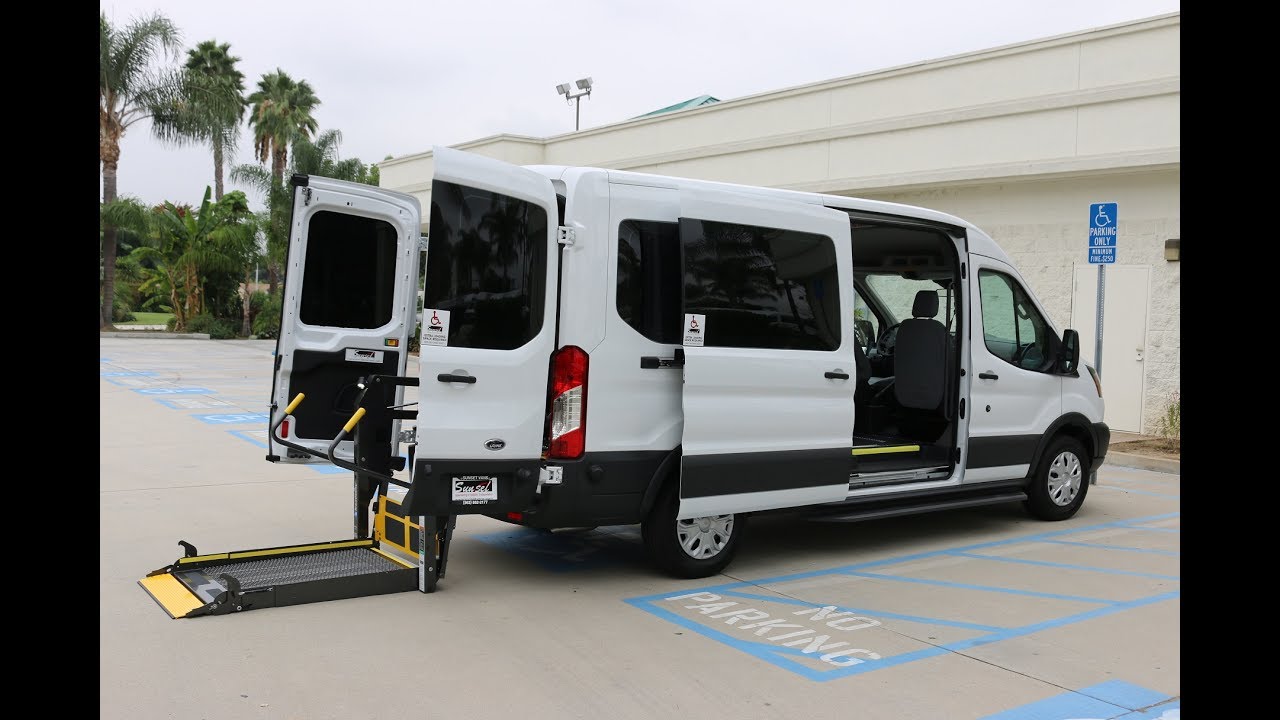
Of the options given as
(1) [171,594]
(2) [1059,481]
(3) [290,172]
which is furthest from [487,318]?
(3) [290,172]

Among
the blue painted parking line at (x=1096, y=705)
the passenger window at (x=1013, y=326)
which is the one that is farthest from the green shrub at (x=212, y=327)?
the blue painted parking line at (x=1096, y=705)

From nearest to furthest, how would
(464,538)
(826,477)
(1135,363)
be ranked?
1. (826,477)
2. (464,538)
3. (1135,363)

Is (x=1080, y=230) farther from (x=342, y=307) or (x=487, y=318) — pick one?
(x=487, y=318)

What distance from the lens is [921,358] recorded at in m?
7.96

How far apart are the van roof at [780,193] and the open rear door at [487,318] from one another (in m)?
0.24

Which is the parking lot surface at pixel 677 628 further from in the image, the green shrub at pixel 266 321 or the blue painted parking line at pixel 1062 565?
the green shrub at pixel 266 321

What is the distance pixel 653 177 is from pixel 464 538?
2975 mm

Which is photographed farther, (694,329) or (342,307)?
(342,307)

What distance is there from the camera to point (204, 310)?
40.3 meters

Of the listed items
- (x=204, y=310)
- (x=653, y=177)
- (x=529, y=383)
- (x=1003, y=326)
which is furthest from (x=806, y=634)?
(x=204, y=310)

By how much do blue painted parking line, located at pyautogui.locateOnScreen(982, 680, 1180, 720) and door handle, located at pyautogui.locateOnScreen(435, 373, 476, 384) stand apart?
287cm

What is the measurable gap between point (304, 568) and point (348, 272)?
2248 mm

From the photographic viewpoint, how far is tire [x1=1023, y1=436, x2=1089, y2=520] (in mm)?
8125
